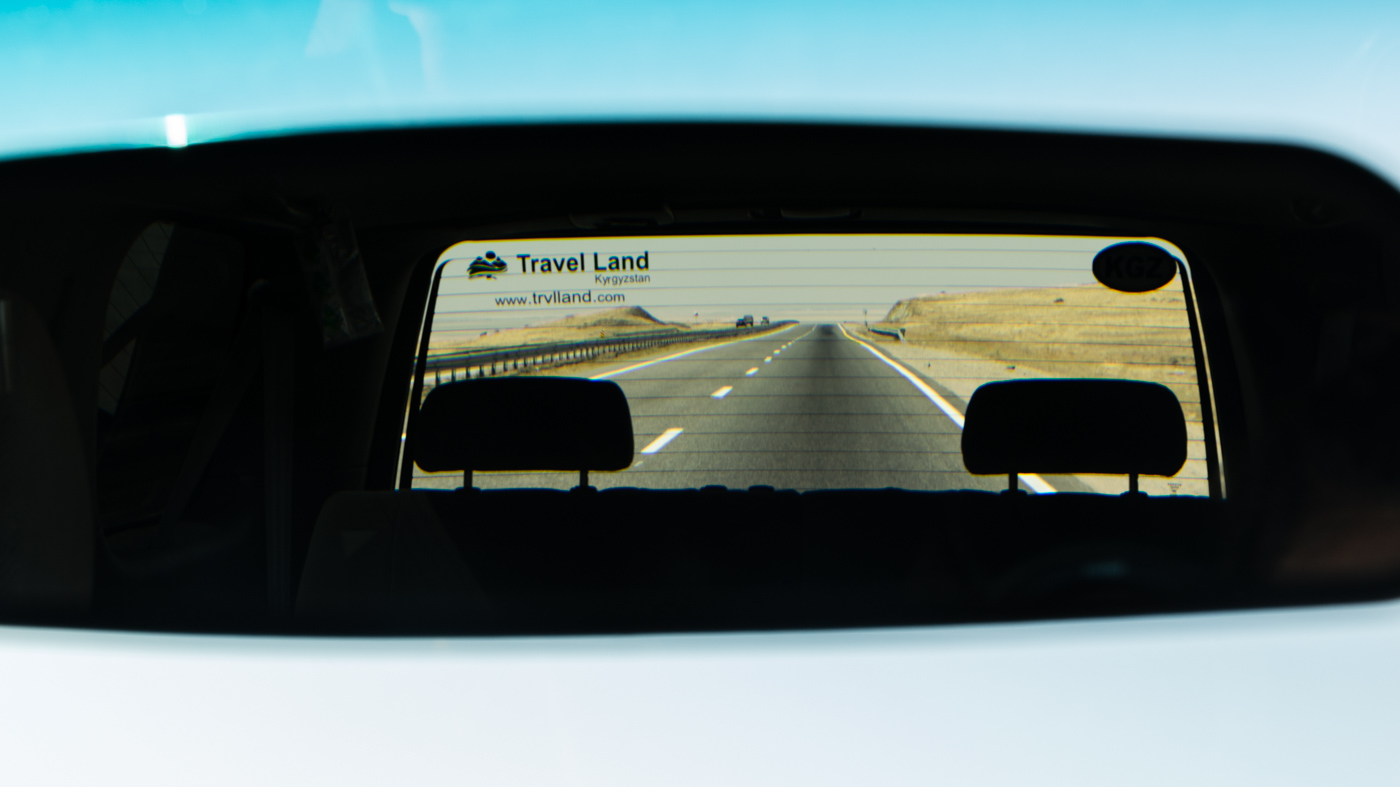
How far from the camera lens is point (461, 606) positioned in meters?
1.34

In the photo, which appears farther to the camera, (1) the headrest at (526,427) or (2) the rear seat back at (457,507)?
(1) the headrest at (526,427)

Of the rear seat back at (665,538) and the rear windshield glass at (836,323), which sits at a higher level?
the rear windshield glass at (836,323)

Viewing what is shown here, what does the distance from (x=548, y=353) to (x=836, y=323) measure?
101 centimetres

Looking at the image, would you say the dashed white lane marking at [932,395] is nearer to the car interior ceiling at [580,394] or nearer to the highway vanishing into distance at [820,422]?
the highway vanishing into distance at [820,422]

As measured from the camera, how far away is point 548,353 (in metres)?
2.99

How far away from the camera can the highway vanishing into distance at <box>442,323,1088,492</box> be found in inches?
115

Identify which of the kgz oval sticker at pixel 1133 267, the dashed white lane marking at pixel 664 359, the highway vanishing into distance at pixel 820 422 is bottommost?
the highway vanishing into distance at pixel 820 422

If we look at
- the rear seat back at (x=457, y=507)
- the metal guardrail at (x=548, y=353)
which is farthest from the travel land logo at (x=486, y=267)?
the rear seat back at (x=457, y=507)

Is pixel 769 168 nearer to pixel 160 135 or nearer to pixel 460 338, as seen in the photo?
pixel 160 135

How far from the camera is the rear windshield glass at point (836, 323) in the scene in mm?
2371

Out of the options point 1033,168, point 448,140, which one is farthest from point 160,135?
point 1033,168

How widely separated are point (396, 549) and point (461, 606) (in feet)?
1.28

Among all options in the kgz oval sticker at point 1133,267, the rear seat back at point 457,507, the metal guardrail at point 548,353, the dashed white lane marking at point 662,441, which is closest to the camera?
the rear seat back at point 457,507

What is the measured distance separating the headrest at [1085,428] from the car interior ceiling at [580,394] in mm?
21
